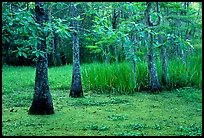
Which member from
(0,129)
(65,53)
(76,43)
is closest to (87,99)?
(76,43)

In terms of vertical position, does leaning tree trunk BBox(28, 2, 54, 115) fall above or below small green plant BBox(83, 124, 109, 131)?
above

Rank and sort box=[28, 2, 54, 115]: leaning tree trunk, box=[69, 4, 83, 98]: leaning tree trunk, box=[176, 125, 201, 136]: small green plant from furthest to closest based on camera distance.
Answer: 1. box=[69, 4, 83, 98]: leaning tree trunk
2. box=[28, 2, 54, 115]: leaning tree trunk
3. box=[176, 125, 201, 136]: small green plant

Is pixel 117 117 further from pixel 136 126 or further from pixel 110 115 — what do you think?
pixel 136 126

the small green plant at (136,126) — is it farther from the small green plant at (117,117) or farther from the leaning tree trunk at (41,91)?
the leaning tree trunk at (41,91)

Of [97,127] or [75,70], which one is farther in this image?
[75,70]

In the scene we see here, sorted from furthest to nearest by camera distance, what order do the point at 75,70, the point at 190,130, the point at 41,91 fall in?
1. the point at 75,70
2. the point at 41,91
3. the point at 190,130

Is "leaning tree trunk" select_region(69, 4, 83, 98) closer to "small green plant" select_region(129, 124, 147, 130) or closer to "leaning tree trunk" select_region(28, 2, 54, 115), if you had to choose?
"leaning tree trunk" select_region(28, 2, 54, 115)

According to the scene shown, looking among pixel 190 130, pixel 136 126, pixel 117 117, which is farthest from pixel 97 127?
pixel 190 130

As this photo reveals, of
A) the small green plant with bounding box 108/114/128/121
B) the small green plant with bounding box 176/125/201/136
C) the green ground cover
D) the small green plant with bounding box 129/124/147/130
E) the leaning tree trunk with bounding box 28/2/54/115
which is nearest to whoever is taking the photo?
the small green plant with bounding box 176/125/201/136

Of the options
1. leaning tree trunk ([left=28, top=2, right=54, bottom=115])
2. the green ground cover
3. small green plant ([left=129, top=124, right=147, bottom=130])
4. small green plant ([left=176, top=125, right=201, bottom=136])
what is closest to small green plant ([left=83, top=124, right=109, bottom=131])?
the green ground cover

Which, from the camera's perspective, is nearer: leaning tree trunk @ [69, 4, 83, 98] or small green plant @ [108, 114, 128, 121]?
small green plant @ [108, 114, 128, 121]

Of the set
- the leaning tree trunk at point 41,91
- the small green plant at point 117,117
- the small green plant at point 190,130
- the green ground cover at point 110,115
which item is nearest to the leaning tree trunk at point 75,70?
the green ground cover at point 110,115

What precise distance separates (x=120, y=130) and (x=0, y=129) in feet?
5.17

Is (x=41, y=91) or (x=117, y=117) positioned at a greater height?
(x=41, y=91)
